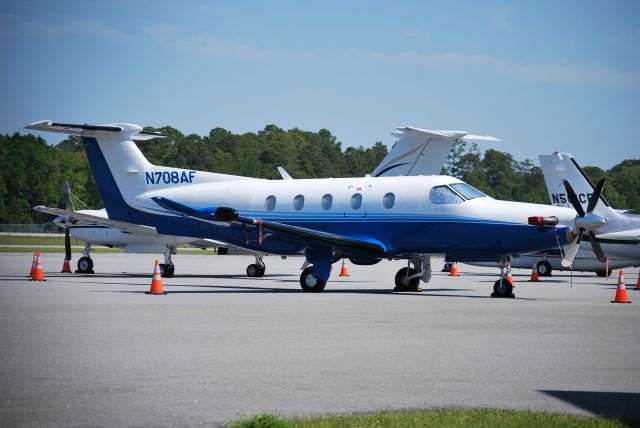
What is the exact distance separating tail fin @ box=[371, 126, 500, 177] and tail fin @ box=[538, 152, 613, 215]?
419 centimetres

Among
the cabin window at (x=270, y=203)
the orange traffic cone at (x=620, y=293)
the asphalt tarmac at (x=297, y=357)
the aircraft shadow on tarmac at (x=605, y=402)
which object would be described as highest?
the cabin window at (x=270, y=203)

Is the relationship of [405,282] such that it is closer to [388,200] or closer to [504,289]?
[388,200]

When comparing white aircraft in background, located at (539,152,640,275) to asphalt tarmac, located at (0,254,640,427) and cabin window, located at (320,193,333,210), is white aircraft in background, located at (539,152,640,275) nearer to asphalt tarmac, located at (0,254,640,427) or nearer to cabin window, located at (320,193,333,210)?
cabin window, located at (320,193,333,210)

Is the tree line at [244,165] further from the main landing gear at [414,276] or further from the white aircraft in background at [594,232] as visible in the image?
the main landing gear at [414,276]

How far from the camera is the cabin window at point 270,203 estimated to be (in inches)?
1117

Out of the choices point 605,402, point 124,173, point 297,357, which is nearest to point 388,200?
point 124,173

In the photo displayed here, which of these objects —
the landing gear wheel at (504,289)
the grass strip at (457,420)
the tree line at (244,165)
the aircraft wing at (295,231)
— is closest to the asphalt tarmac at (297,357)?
the grass strip at (457,420)

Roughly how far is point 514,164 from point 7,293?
144851 millimetres

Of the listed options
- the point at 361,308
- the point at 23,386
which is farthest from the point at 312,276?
the point at 23,386

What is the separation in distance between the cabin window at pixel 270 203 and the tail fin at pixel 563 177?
1441 centimetres

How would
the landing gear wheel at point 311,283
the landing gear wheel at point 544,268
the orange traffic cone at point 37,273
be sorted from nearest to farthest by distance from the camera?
the landing gear wheel at point 311,283, the orange traffic cone at point 37,273, the landing gear wheel at point 544,268

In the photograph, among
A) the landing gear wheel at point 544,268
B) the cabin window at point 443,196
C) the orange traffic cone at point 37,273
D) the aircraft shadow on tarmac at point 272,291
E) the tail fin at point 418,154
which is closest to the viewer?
the aircraft shadow on tarmac at point 272,291

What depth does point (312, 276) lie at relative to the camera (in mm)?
26047

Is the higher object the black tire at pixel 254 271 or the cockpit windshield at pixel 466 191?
the cockpit windshield at pixel 466 191
